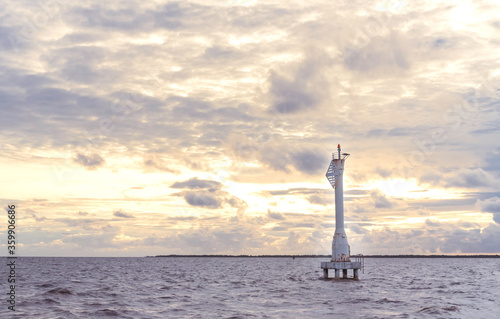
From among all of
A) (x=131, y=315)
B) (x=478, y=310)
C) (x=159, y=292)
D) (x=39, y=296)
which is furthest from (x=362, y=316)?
(x=39, y=296)

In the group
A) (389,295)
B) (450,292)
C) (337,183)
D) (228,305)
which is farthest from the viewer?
(337,183)

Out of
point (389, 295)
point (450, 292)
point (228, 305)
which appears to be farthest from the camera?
point (450, 292)

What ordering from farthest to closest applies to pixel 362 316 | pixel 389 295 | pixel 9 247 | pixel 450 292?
pixel 450 292, pixel 389 295, pixel 362 316, pixel 9 247

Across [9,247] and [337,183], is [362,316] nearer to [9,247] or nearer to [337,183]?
[9,247]

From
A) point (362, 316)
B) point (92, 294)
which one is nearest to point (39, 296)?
point (92, 294)

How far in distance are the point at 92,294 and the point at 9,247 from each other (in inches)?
Answer: 1207

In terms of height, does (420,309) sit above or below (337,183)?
below

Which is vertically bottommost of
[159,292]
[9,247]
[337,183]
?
[159,292]

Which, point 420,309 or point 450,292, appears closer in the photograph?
point 420,309

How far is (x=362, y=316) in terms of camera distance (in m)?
37.8

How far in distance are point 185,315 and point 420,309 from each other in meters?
21.2

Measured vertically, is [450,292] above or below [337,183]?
below

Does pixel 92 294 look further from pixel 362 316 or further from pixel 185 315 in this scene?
pixel 362 316

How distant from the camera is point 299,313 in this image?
1551 inches
